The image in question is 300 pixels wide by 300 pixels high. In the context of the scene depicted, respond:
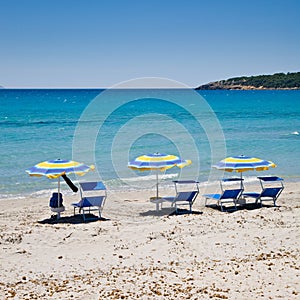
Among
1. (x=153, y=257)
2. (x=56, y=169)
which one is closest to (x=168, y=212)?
(x=56, y=169)

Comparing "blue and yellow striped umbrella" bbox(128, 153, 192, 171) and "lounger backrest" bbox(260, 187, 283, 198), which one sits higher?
"blue and yellow striped umbrella" bbox(128, 153, 192, 171)

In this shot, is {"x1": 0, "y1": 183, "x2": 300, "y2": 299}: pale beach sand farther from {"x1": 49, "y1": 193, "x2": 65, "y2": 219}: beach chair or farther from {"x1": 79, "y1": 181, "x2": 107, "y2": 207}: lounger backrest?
{"x1": 79, "y1": 181, "x2": 107, "y2": 207}: lounger backrest

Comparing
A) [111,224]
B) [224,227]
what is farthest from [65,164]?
[224,227]

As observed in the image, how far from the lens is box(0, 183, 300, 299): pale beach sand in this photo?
261 inches

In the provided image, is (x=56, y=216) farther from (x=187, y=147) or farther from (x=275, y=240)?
(x=187, y=147)

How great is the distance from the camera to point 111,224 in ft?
35.3

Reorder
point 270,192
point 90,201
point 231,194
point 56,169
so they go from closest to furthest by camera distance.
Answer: point 56,169
point 90,201
point 231,194
point 270,192

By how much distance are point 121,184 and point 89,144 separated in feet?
48.5

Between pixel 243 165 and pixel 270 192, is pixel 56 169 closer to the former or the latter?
pixel 243 165

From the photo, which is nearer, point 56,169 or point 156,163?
point 56,169

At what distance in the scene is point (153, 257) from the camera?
8258 millimetres

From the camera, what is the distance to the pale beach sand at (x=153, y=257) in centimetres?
664

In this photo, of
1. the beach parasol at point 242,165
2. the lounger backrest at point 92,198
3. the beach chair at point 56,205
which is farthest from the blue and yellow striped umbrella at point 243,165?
the beach chair at point 56,205

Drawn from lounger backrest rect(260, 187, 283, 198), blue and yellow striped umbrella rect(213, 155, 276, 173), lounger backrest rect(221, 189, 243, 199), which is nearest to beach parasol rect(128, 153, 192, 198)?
blue and yellow striped umbrella rect(213, 155, 276, 173)
